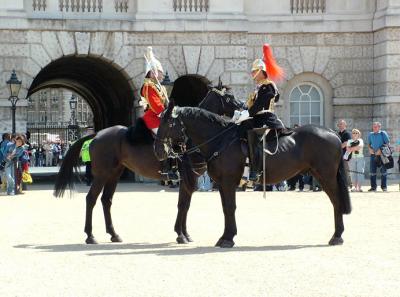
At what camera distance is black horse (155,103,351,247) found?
1284 cm

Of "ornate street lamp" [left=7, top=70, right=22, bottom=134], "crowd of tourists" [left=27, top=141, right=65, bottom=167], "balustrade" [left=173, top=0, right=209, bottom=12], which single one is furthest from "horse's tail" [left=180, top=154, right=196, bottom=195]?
"crowd of tourists" [left=27, top=141, right=65, bottom=167]

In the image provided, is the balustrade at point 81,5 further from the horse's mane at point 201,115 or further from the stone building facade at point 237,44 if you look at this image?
the horse's mane at point 201,115

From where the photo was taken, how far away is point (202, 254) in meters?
11.7

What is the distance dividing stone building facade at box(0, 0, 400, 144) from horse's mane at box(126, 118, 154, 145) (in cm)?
1267

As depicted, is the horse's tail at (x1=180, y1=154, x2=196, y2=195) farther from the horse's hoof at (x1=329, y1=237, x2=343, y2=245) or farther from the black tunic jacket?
the horse's hoof at (x1=329, y1=237, x2=343, y2=245)

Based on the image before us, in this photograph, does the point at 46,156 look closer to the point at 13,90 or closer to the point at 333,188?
the point at 13,90

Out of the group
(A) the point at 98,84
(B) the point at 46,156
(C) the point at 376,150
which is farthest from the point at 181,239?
(B) the point at 46,156

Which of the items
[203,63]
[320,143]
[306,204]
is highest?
[203,63]

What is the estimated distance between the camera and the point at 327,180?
520 inches

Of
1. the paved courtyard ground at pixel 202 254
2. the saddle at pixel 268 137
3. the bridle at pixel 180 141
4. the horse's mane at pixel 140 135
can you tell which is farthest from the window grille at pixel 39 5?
the saddle at pixel 268 137

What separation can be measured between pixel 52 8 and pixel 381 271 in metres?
18.1

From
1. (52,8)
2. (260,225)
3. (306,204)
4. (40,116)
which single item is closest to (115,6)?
(52,8)

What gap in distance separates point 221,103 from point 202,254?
290 centimetres

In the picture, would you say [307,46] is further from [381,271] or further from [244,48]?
[381,271]
